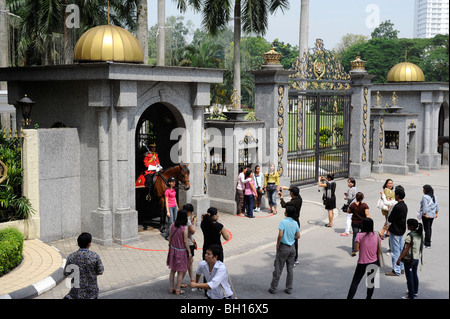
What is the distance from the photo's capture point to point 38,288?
9789 mm

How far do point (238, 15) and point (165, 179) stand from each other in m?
15.2

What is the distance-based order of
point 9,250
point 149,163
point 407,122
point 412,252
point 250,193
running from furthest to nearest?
1. point 407,122
2. point 250,193
3. point 149,163
4. point 9,250
5. point 412,252

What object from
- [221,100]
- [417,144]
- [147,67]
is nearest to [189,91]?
[147,67]

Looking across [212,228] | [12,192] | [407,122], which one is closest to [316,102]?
[407,122]

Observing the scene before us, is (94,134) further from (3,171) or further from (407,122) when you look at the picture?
(407,122)

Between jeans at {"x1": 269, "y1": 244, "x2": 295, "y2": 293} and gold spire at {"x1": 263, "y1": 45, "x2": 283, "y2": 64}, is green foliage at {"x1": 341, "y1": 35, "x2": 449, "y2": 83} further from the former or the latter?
jeans at {"x1": 269, "y1": 244, "x2": 295, "y2": 293}

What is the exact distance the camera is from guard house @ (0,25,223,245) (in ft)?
42.4

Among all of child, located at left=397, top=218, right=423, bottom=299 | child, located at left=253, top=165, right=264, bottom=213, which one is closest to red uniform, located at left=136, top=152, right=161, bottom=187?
child, located at left=253, top=165, right=264, bottom=213

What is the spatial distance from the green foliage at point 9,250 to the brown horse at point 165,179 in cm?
403

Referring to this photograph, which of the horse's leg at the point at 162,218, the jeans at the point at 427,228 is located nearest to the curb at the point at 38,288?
the horse's leg at the point at 162,218

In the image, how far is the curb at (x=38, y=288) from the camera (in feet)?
30.8

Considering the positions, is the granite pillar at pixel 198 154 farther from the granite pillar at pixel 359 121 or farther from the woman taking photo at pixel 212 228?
the granite pillar at pixel 359 121

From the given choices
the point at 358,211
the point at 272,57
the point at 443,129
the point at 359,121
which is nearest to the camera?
the point at 358,211
